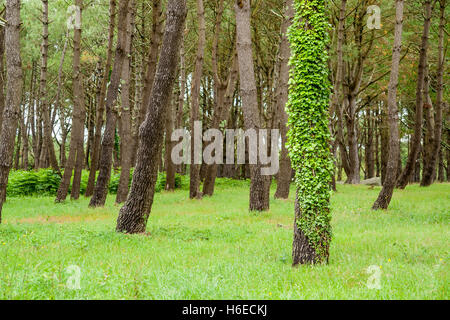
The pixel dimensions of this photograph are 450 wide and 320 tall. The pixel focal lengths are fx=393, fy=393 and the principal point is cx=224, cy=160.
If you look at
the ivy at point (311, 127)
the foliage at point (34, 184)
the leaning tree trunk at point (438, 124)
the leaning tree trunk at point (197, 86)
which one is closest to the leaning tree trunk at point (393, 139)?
the ivy at point (311, 127)

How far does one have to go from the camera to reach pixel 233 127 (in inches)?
1312

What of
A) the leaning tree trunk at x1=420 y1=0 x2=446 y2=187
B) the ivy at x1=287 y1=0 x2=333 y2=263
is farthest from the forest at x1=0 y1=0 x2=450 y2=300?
the leaning tree trunk at x1=420 y1=0 x2=446 y2=187

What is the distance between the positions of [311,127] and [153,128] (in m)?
4.10

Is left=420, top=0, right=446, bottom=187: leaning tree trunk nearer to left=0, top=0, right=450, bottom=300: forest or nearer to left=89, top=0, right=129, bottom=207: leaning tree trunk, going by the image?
left=0, top=0, right=450, bottom=300: forest

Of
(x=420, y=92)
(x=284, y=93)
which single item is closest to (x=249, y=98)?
(x=284, y=93)

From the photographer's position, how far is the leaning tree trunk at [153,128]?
913cm

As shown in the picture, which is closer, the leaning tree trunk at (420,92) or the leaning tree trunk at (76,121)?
the leaning tree trunk at (76,121)

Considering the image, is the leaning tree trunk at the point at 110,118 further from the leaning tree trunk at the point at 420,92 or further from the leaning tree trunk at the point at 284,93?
the leaning tree trunk at the point at 420,92

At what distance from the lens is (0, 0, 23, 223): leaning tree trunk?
9.57 m

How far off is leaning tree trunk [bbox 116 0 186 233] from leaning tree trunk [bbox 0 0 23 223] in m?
3.19

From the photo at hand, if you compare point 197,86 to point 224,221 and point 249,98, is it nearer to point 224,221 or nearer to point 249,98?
point 249,98

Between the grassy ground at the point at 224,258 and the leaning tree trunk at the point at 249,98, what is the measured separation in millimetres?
644

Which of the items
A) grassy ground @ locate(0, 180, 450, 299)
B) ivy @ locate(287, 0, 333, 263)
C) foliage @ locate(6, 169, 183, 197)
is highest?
ivy @ locate(287, 0, 333, 263)
